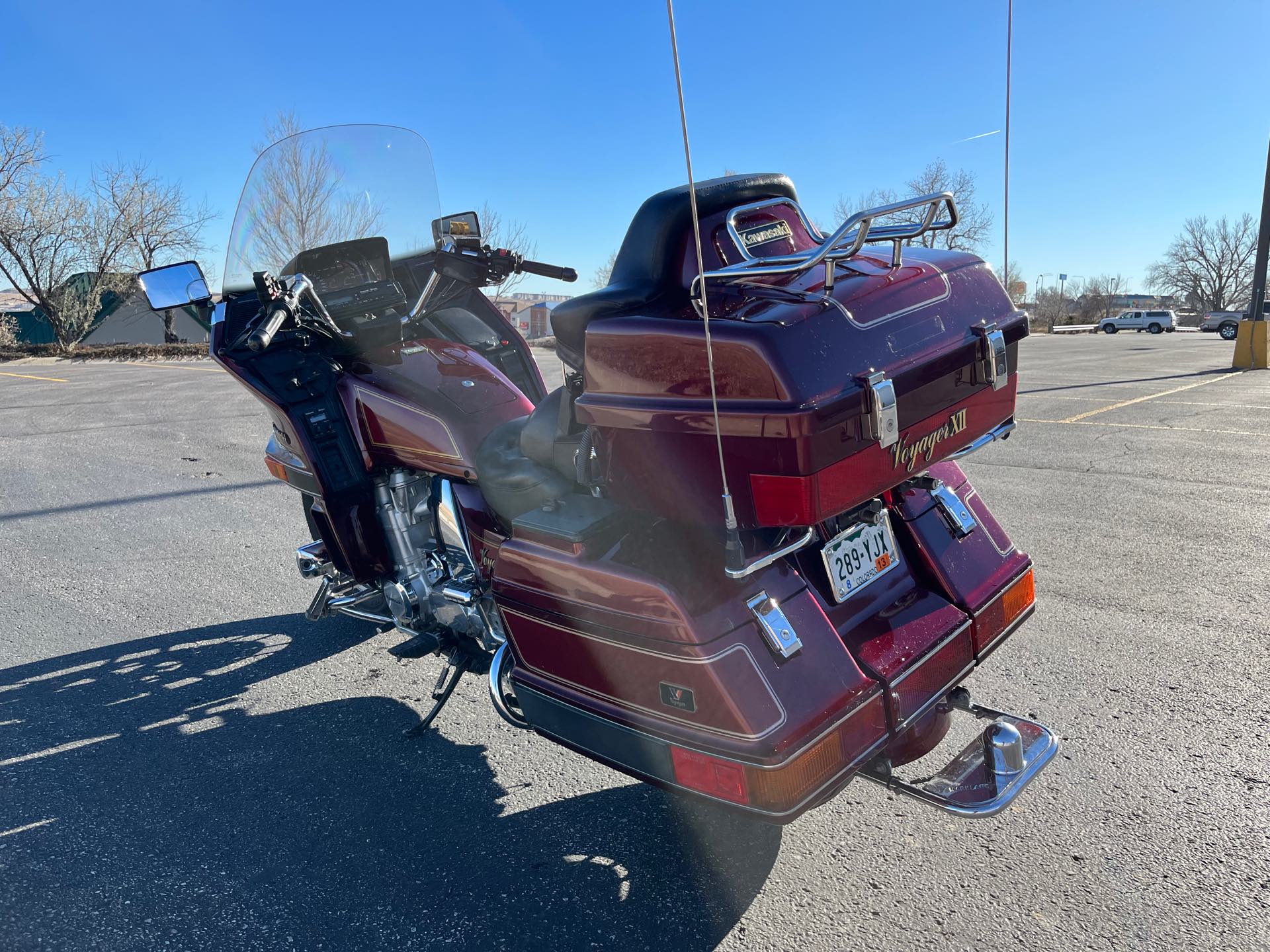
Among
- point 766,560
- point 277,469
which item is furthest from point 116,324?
point 766,560

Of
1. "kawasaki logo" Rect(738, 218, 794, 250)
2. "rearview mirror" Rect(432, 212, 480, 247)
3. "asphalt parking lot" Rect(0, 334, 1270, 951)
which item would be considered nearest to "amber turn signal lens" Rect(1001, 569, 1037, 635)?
"asphalt parking lot" Rect(0, 334, 1270, 951)

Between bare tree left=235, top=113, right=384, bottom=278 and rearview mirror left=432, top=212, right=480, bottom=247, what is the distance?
0.98ft

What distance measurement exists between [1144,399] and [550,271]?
10359mm

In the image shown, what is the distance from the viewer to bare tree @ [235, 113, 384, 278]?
3445 millimetres

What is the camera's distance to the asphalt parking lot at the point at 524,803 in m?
2.19

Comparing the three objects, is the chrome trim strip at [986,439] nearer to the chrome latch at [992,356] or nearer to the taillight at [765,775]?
the chrome latch at [992,356]

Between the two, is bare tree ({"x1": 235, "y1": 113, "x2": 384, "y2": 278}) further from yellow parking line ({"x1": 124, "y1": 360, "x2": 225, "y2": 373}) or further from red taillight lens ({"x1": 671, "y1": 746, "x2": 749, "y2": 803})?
yellow parking line ({"x1": 124, "y1": 360, "x2": 225, "y2": 373})

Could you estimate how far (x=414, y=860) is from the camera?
2.48 metres

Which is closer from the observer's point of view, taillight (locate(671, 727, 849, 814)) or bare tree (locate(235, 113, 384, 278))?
taillight (locate(671, 727, 849, 814))

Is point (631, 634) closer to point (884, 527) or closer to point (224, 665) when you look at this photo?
point (884, 527)

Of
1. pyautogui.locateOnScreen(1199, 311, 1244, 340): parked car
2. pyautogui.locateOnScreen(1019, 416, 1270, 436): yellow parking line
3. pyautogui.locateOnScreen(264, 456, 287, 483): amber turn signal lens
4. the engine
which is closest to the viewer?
the engine

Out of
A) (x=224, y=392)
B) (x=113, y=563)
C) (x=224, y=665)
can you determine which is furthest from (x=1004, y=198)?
(x=224, y=392)

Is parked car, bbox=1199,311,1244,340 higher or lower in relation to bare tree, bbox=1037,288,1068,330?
higher

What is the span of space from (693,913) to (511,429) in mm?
1588
